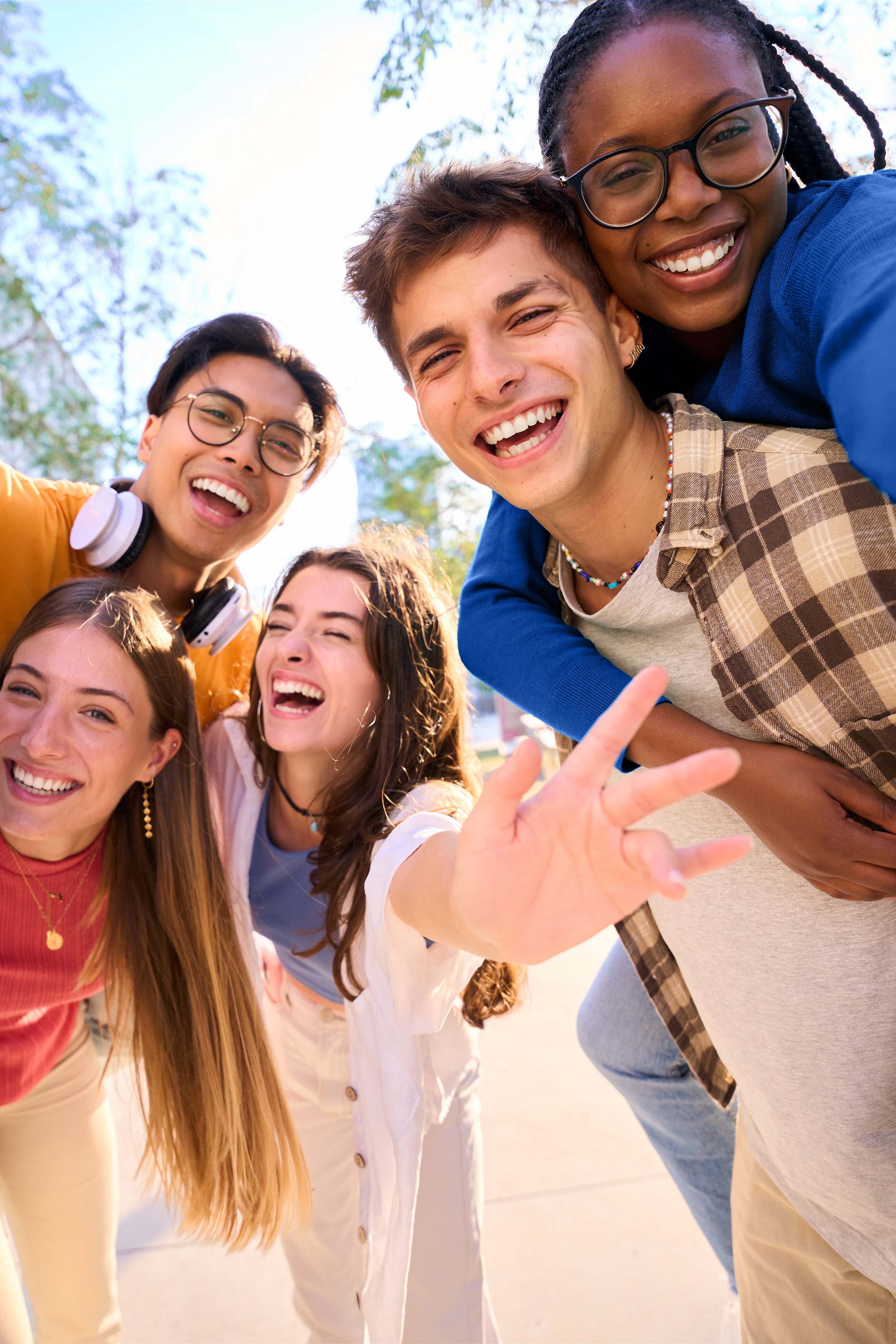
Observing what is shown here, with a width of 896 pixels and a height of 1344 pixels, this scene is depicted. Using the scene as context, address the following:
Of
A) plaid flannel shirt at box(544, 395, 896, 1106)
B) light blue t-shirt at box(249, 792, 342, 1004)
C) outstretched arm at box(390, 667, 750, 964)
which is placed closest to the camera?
outstretched arm at box(390, 667, 750, 964)

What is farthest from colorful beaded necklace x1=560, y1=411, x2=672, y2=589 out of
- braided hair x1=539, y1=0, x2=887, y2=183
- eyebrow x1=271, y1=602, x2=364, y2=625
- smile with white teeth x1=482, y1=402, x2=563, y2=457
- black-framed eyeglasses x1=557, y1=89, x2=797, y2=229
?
eyebrow x1=271, y1=602, x2=364, y2=625

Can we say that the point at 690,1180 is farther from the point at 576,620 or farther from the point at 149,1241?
the point at 149,1241

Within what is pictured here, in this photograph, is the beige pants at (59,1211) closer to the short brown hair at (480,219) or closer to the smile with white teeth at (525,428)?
the smile with white teeth at (525,428)

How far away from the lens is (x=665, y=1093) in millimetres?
1879

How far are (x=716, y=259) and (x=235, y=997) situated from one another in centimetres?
169

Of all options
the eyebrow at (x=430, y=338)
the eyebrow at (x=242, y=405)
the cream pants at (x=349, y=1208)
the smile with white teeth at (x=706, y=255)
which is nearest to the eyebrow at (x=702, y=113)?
the smile with white teeth at (x=706, y=255)

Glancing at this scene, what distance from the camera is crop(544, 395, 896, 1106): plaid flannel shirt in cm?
112

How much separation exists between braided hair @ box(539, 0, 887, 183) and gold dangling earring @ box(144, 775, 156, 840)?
147 cm

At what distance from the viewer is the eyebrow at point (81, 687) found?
→ 6.01ft

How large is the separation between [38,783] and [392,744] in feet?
2.40

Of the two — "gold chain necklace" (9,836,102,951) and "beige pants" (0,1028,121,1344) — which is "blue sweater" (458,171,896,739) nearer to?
"gold chain necklace" (9,836,102,951)

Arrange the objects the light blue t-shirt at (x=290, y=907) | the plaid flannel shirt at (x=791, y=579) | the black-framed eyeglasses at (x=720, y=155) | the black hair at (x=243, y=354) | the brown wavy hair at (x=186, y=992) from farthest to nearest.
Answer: the black hair at (x=243, y=354), the light blue t-shirt at (x=290, y=907), the brown wavy hair at (x=186, y=992), the black-framed eyeglasses at (x=720, y=155), the plaid flannel shirt at (x=791, y=579)

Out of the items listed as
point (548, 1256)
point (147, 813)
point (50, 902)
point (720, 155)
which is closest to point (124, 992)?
point (50, 902)

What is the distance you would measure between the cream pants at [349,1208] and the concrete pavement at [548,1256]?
0.83 feet
